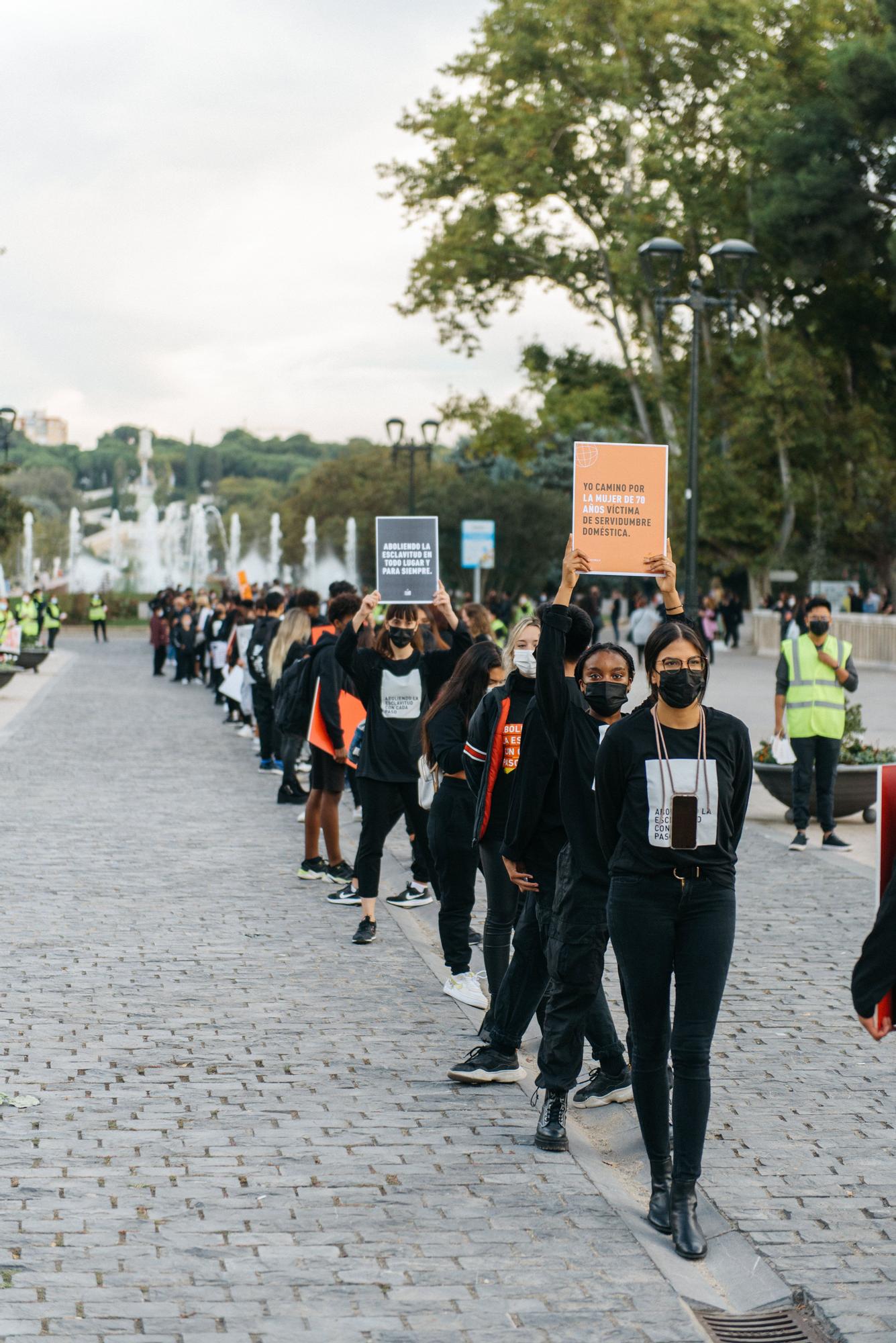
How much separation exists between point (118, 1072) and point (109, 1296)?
7.06ft

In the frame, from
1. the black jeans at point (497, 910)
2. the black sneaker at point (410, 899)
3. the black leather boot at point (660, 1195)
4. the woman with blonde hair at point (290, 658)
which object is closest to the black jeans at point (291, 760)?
the woman with blonde hair at point (290, 658)

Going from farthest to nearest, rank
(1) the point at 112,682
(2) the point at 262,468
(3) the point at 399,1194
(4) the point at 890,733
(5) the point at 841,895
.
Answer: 1. (2) the point at 262,468
2. (1) the point at 112,682
3. (4) the point at 890,733
4. (5) the point at 841,895
5. (3) the point at 399,1194

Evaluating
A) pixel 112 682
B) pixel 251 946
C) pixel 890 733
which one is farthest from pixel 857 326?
pixel 251 946

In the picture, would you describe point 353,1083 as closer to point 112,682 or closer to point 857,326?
point 112,682

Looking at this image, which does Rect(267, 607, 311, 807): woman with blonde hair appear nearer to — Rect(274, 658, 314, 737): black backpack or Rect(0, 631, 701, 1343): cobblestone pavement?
Rect(274, 658, 314, 737): black backpack

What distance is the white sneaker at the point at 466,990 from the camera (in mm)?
7660

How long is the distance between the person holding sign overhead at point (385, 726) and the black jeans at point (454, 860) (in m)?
1.23

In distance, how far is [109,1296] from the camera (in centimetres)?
430

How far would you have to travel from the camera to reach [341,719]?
34.8ft

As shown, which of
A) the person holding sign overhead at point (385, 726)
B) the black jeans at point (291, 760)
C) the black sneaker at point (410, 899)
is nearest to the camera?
the person holding sign overhead at point (385, 726)

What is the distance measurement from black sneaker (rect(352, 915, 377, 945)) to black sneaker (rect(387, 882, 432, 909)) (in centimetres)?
121

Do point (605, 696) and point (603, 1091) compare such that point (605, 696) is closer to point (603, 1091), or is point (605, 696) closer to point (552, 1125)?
point (552, 1125)

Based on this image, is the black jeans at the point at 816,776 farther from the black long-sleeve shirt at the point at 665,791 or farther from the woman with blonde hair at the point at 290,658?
the black long-sleeve shirt at the point at 665,791

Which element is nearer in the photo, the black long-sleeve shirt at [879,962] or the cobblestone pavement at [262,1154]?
the black long-sleeve shirt at [879,962]
